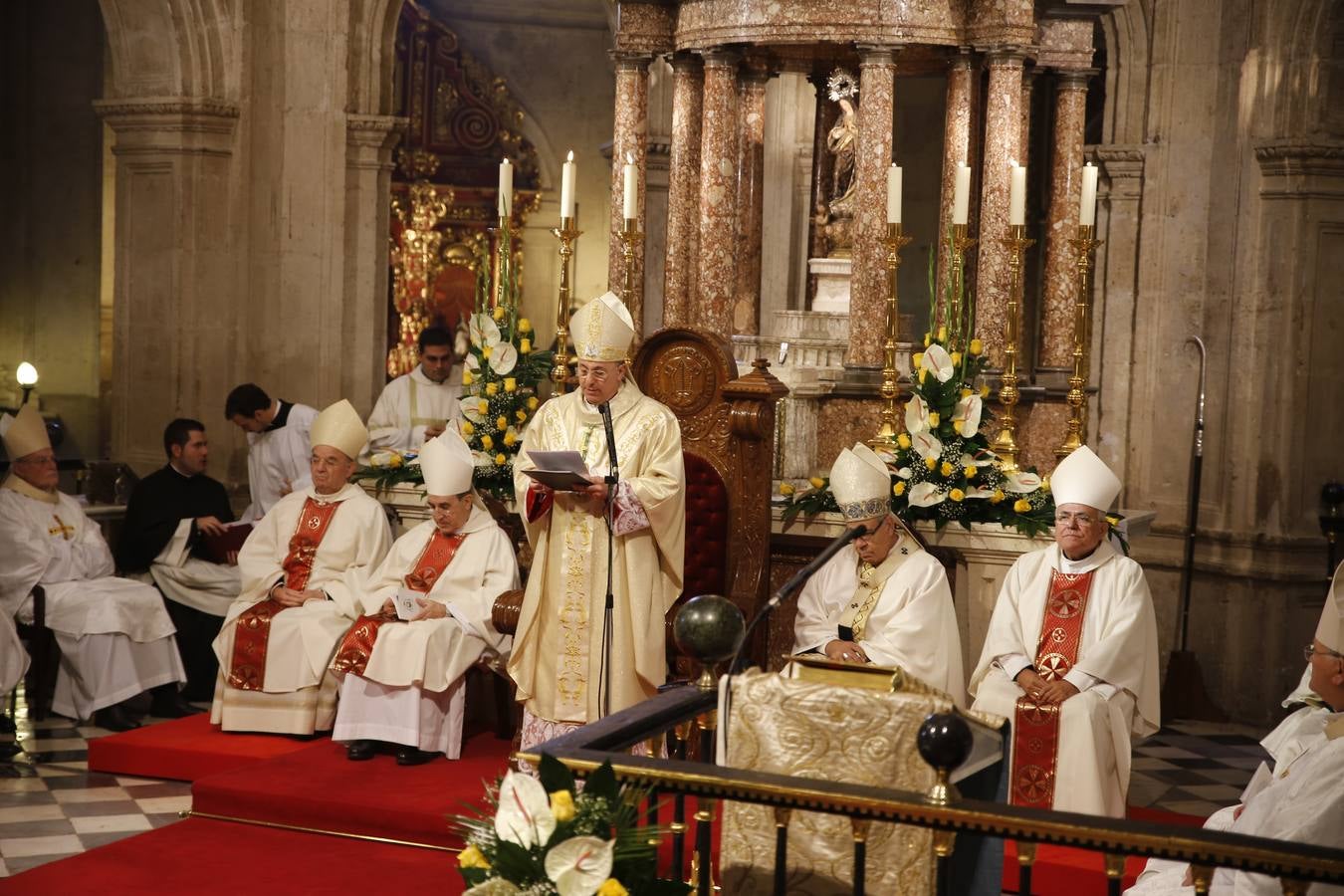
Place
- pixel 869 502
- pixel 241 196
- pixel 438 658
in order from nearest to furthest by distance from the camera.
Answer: pixel 869 502 < pixel 438 658 < pixel 241 196

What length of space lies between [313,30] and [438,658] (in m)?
5.29

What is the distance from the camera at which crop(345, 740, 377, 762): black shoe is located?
6.87 metres

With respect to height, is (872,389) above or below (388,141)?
below

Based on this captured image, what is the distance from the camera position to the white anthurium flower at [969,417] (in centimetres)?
729

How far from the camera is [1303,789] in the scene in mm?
4281

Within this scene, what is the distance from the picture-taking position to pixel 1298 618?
9664 mm

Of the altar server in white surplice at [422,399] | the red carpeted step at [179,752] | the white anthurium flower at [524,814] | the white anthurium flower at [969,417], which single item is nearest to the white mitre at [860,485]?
the white anthurium flower at [969,417]

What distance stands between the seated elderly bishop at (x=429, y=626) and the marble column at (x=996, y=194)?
280cm

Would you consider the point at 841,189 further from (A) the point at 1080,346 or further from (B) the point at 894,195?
(A) the point at 1080,346

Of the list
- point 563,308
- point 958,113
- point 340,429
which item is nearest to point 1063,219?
point 958,113

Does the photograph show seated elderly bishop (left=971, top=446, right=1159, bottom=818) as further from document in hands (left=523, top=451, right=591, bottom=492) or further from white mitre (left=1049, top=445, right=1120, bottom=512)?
document in hands (left=523, top=451, right=591, bottom=492)

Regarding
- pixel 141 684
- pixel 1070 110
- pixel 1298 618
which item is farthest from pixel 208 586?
pixel 1298 618

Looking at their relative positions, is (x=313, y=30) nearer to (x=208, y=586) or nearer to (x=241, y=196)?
(x=241, y=196)

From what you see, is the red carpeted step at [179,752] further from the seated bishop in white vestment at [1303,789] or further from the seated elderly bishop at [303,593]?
the seated bishop in white vestment at [1303,789]
